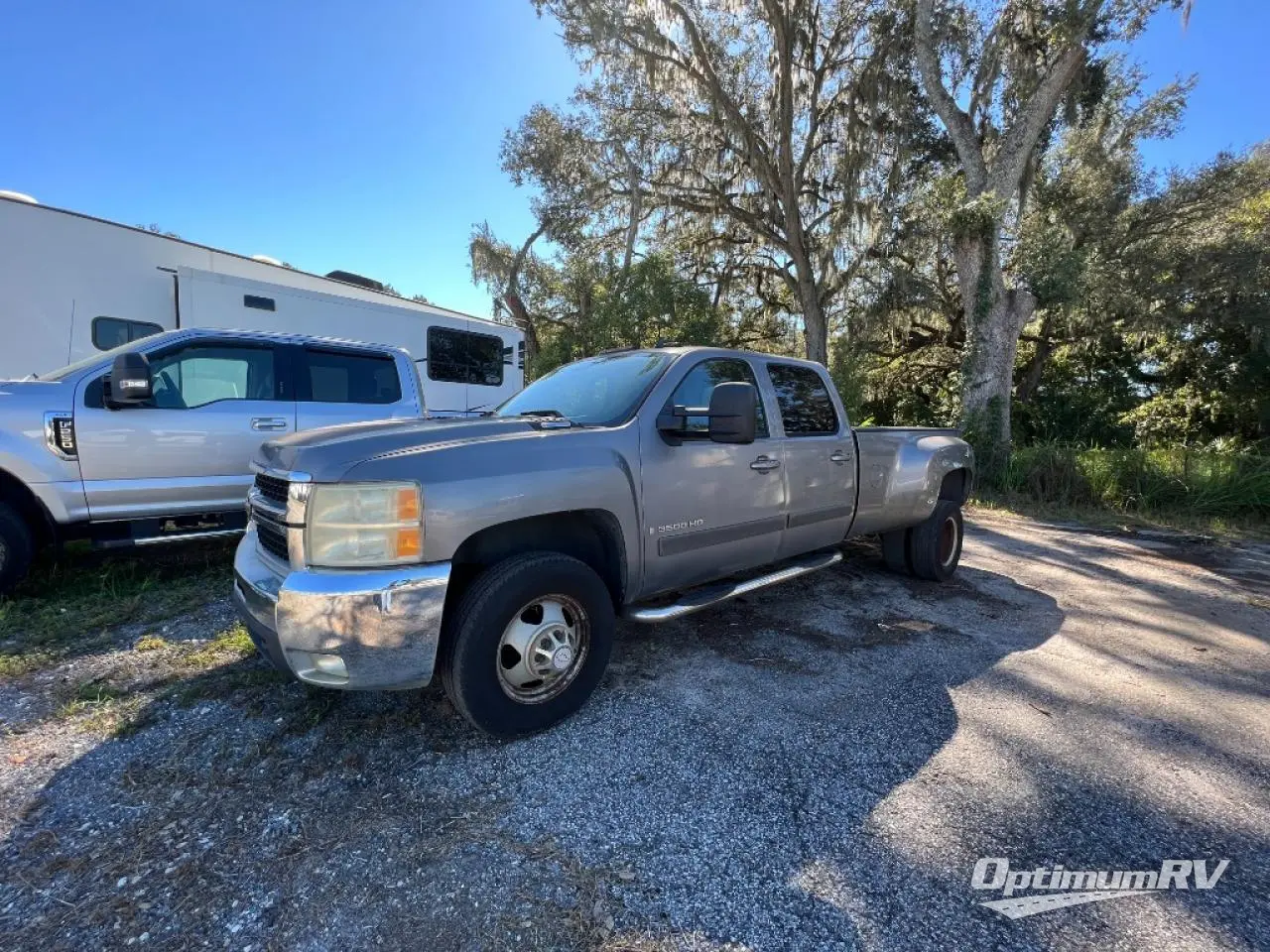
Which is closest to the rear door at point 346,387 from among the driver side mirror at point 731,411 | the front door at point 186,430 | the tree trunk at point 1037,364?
the front door at point 186,430

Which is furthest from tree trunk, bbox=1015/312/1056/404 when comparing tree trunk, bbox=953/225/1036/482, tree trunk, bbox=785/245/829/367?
tree trunk, bbox=953/225/1036/482

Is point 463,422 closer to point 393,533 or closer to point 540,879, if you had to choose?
point 393,533

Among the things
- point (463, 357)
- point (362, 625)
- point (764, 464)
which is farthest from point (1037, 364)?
point (362, 625)

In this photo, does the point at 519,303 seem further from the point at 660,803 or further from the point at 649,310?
the point at 660,803

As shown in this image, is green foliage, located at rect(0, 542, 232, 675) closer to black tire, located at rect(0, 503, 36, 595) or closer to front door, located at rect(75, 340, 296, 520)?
black tire, located at rect(0, 503, 36, 595)

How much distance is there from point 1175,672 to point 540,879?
3963 millimetres

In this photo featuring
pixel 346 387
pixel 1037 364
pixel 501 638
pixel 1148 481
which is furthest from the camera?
pixel 1037 364

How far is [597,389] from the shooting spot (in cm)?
361

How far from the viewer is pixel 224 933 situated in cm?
170

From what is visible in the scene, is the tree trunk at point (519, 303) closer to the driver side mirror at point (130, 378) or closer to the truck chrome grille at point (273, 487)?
the driver side mirror at point (130, 378)

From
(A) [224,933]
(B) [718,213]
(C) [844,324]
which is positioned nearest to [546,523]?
(A) [224,933]

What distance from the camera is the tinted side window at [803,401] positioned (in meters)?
4.10

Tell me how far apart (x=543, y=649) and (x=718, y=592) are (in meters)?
1.12

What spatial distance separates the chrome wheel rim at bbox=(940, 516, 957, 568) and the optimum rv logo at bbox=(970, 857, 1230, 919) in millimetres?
3401
